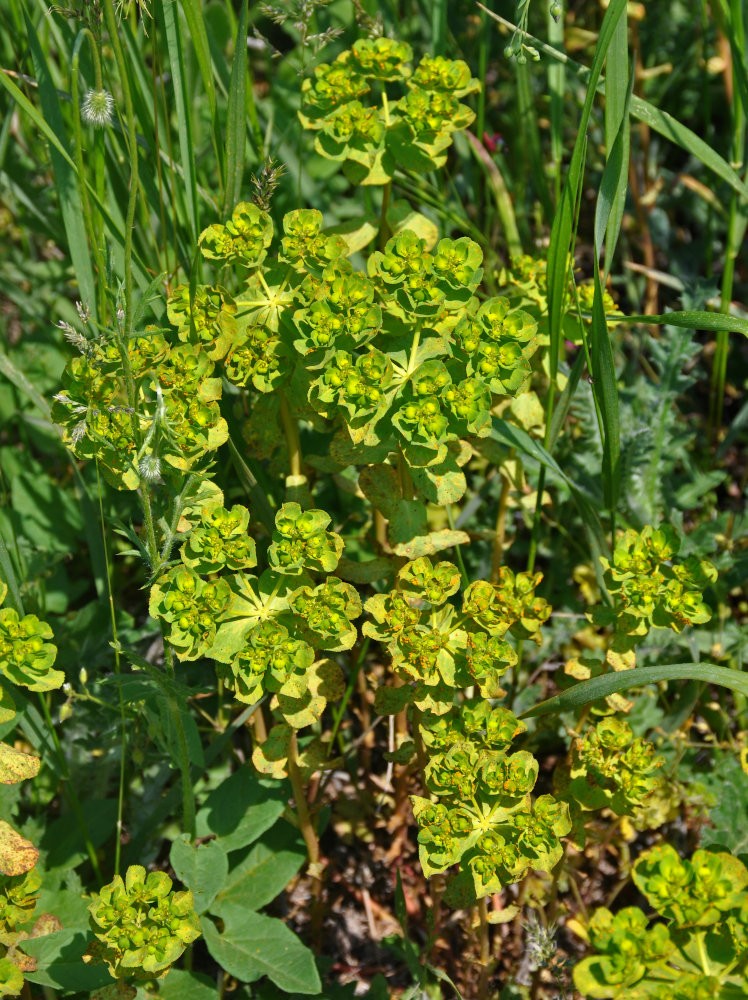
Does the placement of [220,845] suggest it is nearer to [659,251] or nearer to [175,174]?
[175,174]

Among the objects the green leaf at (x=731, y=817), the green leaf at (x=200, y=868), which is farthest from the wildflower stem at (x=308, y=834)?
the green leaf at (x=731, y=817)

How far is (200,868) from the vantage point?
214 cm

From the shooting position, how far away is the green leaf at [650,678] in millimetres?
1912

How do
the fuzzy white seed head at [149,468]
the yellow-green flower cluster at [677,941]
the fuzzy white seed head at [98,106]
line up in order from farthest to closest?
the fuzzy white seed head at [98,106], the fuzzy white seed head at [149,468], the yellow-green flower cluster at [677,941]

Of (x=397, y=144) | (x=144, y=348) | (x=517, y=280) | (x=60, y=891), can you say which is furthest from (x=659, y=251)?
(x=60, y=891)

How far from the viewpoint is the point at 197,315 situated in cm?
209

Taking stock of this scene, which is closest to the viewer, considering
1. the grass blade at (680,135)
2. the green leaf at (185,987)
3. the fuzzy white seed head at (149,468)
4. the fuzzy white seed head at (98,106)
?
the fuzzy white seed head at (149,468)

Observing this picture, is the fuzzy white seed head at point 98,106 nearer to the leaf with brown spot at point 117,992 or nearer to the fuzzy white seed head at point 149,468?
the fuzzy white seed head at point 149,468

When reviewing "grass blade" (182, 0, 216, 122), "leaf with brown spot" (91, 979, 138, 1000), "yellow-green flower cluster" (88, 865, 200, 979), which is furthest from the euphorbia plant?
"grass blade" (182, 0, 216, 122)

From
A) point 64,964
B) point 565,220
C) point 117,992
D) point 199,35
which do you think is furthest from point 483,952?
point 199,35

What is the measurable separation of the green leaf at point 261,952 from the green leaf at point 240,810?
6.4 inches

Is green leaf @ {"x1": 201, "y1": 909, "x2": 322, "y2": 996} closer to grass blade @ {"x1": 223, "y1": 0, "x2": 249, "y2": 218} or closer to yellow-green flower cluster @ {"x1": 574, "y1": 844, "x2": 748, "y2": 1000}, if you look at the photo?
yellow-green flower cluster @ {"x1": 574, "y1": 844, "x2": 748, "y2": 1000}

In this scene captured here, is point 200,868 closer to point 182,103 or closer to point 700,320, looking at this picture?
point 700,320

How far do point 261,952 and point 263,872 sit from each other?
0.21 meters
